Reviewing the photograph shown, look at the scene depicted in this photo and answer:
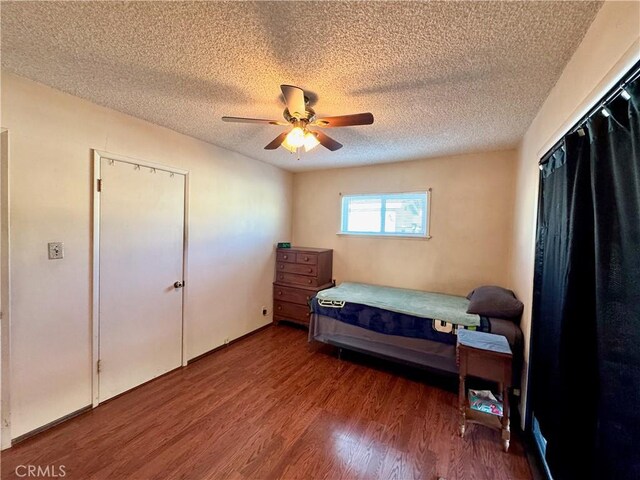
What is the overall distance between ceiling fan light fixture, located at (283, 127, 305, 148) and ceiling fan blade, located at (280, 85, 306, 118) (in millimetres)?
97

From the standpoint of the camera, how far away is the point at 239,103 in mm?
1991

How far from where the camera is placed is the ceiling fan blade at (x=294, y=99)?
1457mm

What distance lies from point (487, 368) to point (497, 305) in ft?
2.28

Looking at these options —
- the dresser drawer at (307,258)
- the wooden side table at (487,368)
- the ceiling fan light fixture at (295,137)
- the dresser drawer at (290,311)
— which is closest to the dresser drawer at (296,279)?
the dresser drawer at (307,258)

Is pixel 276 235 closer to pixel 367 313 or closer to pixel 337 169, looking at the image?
pixel 337 169

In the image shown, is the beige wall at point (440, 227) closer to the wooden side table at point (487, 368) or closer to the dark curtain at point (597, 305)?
the wooden side table at point (487, 368)

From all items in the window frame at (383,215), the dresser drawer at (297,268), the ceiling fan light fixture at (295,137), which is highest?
the ceiling fan light fixture at (295,137)

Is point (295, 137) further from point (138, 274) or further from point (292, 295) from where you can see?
point (292, 295)

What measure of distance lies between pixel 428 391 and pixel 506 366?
2.90ft

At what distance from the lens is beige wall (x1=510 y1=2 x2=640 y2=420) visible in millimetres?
913

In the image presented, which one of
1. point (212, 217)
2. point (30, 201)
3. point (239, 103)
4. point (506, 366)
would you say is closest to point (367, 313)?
point (506, 366)

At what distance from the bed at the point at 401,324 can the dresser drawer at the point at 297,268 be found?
562 mm

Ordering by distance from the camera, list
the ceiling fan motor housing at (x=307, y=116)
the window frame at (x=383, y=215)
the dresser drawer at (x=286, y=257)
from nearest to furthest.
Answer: the ceiling fan motor housing at (x=307, y=116) < the window frame at (x=383, y=215) < the dresser drawer at (x=286, y=257)

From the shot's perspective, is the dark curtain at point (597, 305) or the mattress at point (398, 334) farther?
the mattress at point (398, 334)
